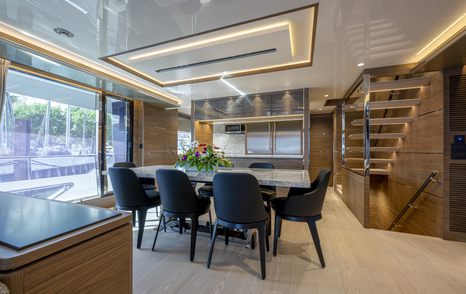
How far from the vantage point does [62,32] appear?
7.50 feet

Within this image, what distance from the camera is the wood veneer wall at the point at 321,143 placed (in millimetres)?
6469

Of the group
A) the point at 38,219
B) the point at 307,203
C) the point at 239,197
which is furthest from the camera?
the point at 307,203

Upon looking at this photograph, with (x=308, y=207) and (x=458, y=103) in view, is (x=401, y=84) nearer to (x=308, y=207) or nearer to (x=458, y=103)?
(x=458, y=103)

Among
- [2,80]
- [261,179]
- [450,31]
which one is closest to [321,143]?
[450,31]

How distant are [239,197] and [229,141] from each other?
4139 mm

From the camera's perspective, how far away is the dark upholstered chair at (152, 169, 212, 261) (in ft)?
6.71

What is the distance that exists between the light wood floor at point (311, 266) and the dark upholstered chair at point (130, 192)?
50 centimetres

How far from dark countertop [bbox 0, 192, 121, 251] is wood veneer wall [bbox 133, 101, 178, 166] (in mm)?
4236

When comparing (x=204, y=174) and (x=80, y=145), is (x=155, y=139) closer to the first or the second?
(x=80, y=145)

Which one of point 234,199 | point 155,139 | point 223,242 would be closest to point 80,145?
point 155,139

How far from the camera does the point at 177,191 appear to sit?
2.07 m

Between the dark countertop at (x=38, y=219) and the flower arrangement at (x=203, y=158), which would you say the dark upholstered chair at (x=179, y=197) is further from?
Answer: the dark countertop at (x=38, y=219)

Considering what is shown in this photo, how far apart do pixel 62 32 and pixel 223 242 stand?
312 cm

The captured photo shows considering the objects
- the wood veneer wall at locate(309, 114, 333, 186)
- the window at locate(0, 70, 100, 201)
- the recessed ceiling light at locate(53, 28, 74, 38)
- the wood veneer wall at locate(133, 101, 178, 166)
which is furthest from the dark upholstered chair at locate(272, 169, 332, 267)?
the wood veneer wall at locate(309, 114, 333, 186)
